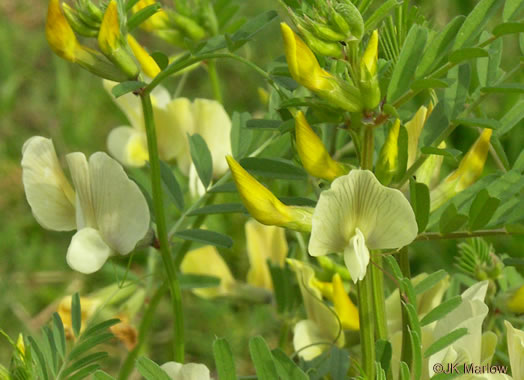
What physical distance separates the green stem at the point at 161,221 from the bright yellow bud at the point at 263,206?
0.11 metres

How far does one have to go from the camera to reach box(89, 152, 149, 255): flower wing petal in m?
0.67

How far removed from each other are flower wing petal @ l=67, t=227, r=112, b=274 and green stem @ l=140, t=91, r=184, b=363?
0.15 feet

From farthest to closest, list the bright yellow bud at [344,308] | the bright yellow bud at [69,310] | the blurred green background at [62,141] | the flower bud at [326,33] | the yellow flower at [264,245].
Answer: the blurred green background at [62,141]
the yellow flower at [264,245]
the bright yellow bud at [69,310]
the bright yellow bud at [344,308]
the flower bud at [326,33]

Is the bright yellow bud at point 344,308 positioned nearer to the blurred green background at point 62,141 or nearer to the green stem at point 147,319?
the green stem at point 147,319

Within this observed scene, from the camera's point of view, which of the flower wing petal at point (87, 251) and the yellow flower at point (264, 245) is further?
the yellow flower at point (264, 245)

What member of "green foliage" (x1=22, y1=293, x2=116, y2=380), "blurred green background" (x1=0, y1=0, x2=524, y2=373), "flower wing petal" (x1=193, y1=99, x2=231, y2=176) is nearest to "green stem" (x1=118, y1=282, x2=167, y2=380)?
"green foliage" (x1=22, y1=293, x2=116, y2=380)

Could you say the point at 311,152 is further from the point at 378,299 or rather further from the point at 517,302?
the point at 517,302

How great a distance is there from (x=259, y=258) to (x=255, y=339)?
0.47 meters

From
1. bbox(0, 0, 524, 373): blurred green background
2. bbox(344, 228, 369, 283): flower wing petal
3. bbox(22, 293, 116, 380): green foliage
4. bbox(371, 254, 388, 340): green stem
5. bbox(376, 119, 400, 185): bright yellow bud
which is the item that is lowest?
bbox(0, 0, 524, 373): blurred green background

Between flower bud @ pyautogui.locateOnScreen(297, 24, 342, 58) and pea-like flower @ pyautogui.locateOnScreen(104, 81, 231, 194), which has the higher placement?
flower bud @ pyautogui.locateOnScreen(297, 24, 342, 58)

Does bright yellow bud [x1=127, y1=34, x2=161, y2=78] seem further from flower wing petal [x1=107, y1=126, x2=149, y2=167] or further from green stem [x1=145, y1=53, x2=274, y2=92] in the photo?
flower wing petal [x1=107, y1=126, x2=149, y2=167]

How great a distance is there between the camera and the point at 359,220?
0.60m

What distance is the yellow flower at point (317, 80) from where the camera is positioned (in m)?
0.57

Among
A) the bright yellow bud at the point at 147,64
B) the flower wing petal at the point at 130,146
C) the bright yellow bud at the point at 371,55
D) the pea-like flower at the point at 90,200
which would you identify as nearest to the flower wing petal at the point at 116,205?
the pea-like flower at the point at 90,200
